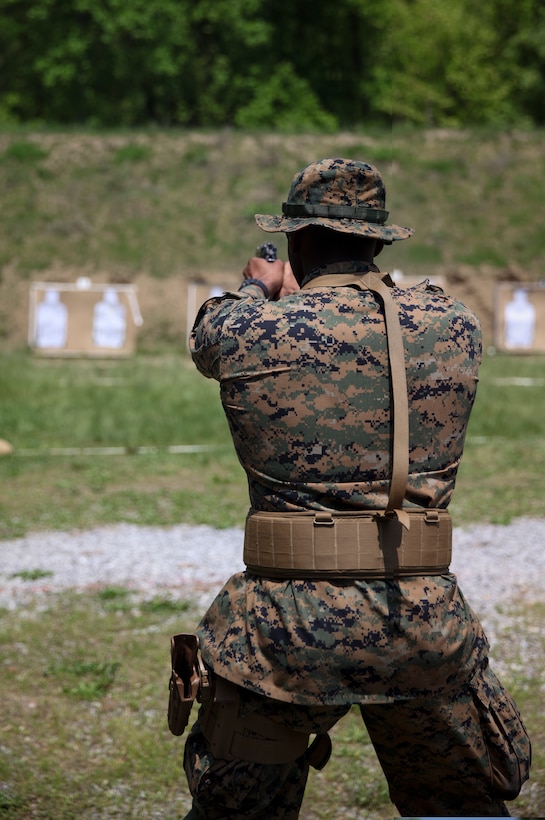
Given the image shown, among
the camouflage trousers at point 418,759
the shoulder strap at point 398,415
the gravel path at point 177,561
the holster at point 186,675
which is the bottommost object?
the gravel path at point 177,561

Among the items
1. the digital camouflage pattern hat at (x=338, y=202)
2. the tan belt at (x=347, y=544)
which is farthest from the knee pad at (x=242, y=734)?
the digital camouflage pattern hat at (x=338, y=202)

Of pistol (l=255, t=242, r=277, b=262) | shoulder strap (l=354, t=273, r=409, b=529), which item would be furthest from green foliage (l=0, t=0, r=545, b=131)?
shoulder strap (l=354, t=273, r=409, b=529)

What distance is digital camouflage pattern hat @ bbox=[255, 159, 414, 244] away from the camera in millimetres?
2951

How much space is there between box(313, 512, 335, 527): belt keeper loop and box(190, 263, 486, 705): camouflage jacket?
50 millimetres

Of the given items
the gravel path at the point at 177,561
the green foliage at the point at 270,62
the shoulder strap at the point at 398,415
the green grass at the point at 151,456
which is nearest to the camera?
the shoulder strap at the point at 398,415

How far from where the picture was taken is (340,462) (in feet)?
9.48

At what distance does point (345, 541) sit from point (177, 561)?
482 centimetres

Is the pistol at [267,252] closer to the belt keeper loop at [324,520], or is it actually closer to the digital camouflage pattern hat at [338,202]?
the digital camouflage pattern hat at [338,202]

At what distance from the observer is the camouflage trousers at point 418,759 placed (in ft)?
9.51

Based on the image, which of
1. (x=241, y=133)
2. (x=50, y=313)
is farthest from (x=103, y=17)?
(x=50, y=313)

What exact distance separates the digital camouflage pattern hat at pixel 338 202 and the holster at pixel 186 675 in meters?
1.13

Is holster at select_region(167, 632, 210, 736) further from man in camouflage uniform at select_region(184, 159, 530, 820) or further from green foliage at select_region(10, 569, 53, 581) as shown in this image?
green foliage at select_region(10, 569, 53, 581)

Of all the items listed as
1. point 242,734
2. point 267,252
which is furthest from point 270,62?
point 242,734

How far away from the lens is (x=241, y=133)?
1149 inches
